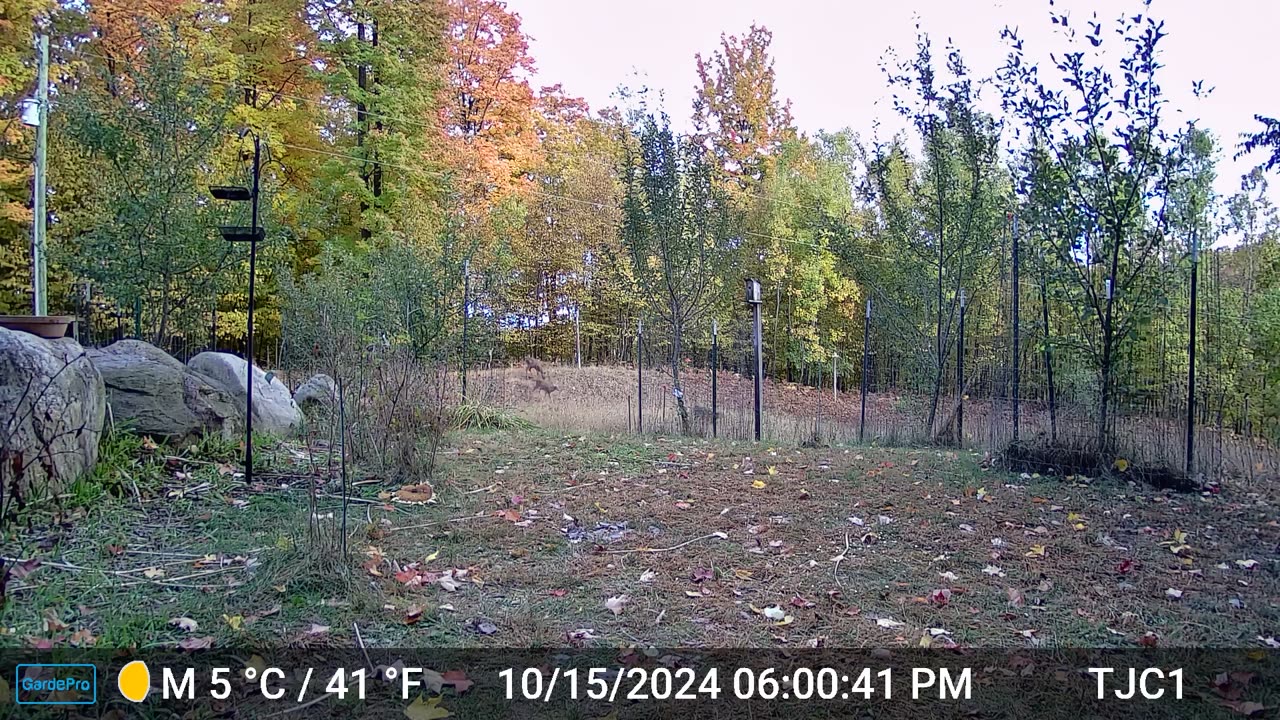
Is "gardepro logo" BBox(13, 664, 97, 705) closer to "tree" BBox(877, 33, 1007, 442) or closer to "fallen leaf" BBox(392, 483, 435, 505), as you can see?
"fallen leaf" BBox(392, 483, 435, 505)

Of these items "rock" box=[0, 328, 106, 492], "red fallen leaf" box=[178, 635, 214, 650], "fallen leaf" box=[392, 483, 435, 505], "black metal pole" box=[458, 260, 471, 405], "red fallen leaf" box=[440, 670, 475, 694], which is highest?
"black metal pole" box=[458, 260, 471, 405]

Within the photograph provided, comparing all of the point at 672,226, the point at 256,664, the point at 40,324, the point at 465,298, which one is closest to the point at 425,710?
the point at 256,664

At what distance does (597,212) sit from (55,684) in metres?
13.8

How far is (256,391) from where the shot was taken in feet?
19.1

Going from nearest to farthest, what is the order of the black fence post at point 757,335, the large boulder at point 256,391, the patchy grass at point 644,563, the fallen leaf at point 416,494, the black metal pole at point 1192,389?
the patchy grass at point 644,563 < the fallen leaf at point 416,494 < the black metal pole at point 1192,389 < the large boulder at point 256,391 < the black fence post at point 757,335

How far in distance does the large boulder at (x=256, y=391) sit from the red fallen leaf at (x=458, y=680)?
13.3ft

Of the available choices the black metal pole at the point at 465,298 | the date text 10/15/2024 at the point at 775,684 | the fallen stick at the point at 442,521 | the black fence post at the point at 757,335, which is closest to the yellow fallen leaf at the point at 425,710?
the date text 10/15/2024 at the point at 775,684

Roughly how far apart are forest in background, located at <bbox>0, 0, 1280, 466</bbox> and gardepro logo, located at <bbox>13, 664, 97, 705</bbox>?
1918 mm

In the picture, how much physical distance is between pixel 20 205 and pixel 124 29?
123 inches

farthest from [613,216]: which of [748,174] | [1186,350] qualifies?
[1186,350]

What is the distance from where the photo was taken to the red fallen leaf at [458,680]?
1.98 m

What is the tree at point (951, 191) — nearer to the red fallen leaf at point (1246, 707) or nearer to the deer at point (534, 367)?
the red fallen leaf at point (1246, 707)

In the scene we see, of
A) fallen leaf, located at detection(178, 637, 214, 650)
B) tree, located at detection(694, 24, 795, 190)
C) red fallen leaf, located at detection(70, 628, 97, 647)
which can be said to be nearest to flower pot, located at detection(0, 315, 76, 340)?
red fallen leaf, located at detection(70, 628, 97, 647)

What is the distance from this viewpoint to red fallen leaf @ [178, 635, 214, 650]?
2098mm
